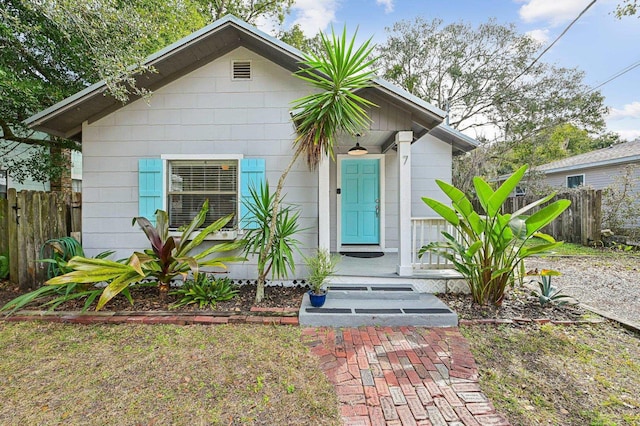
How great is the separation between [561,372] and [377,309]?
1.88 m

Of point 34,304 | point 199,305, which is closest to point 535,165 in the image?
point 199,305

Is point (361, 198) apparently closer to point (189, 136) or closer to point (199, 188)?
point (199, 188)

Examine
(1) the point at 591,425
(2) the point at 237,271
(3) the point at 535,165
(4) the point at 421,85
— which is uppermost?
(4) the point at 421,85

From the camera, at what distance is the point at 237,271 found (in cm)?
490

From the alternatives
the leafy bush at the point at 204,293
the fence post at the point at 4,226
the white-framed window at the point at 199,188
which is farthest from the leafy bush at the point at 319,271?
the fence post at the point at 4,226

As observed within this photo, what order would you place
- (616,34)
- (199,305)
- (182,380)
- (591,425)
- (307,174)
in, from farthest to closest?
1. (616,34)
2. (307,174)
3. (199,305)
4. (182,380)
5. (591,425)

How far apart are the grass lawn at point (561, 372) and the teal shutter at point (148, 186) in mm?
4938

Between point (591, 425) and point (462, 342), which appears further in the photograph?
point (462, 342)

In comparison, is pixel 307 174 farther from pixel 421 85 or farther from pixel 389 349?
pixel 421 85

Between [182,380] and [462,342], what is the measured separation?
2863mm

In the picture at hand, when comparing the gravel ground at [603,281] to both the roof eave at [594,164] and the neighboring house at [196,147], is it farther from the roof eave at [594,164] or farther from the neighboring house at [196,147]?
the roof eave at [594,164]

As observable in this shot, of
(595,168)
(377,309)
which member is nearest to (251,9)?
(377,309)

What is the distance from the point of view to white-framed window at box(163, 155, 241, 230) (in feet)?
16.0

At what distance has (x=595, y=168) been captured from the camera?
11.7m
